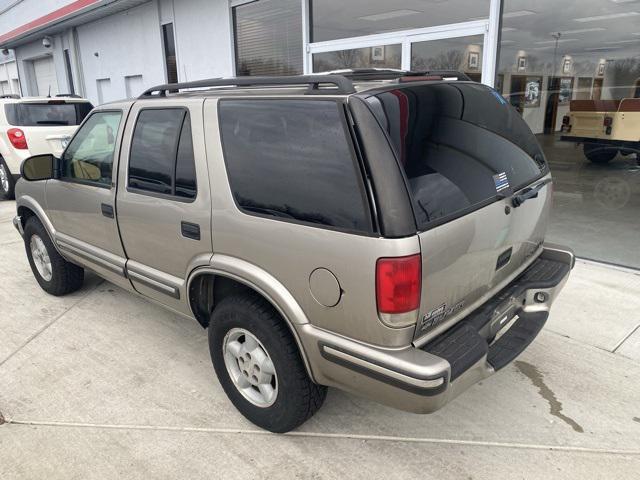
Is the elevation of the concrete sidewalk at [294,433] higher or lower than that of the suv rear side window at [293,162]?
lower

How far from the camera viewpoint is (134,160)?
3.11m

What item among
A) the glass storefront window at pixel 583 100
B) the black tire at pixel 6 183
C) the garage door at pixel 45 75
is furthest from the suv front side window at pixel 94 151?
the garage door at pixel 45 75

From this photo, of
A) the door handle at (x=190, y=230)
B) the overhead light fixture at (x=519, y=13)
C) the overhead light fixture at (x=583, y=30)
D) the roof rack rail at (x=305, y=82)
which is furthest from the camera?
the overhead light fixture at (x=583, y=30)

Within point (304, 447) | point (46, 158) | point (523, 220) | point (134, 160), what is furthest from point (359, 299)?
point (46, 158)

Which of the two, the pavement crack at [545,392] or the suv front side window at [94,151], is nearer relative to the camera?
the pavement crack at [545,392]

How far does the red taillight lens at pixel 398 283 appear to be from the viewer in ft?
6.29

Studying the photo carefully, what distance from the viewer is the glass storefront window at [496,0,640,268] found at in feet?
22.8

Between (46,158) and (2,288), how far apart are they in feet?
5.86

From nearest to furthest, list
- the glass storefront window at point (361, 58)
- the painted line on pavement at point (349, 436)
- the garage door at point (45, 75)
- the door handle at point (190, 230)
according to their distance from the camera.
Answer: the painted line on pavement at point (349, 436) → the door handle at point (190, 230) → the glass storefront window at point (361, 58) → the garage door at point (45, 75)

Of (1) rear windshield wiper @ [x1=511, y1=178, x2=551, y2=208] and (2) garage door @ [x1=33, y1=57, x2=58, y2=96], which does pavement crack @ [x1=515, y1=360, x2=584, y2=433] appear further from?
(2) garage door @ [x1=33, y1=57, x2=58, y2=96]

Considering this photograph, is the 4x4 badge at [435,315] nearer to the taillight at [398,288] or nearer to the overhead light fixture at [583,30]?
the taillight at [398,288]

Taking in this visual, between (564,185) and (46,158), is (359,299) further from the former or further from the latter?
(564,185)

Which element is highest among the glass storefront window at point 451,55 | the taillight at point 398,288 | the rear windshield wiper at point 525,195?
the glass storefront window at point 451,55

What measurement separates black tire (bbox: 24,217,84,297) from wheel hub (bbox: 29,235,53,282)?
0.09ft
